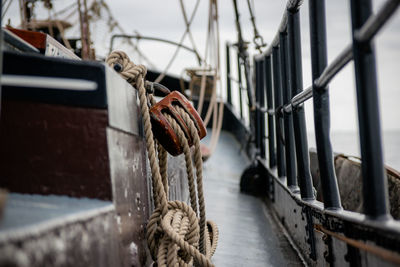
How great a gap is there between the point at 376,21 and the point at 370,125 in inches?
9.1

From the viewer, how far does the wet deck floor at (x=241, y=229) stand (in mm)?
1744

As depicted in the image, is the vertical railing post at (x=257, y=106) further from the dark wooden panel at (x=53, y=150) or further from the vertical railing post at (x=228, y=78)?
the vertical railing post at (x=228, y=78)

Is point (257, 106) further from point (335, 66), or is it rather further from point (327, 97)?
point (335, 66)

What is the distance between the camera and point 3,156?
2.69 feet

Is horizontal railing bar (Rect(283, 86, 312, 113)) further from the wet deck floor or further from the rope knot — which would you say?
the wet deck floor

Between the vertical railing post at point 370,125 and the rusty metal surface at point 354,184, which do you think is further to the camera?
the rusty metal surface at point 354,184

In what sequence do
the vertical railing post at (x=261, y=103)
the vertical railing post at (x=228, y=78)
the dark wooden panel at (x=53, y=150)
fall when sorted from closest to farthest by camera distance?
the dark wooden panel at (x=53, y=150)
the vertical railing post at (x=261, y=103)
the vertical railing post at (x=228, y=78)

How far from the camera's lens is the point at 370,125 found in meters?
0.86

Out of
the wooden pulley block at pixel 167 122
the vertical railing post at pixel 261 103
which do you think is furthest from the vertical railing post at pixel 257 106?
the wooden pulley block at pixel 167 122

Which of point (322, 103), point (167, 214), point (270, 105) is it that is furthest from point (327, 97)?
point (270, 105)

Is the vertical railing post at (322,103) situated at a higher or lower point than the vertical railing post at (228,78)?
lower

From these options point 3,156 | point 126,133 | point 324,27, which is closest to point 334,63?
point 324,27

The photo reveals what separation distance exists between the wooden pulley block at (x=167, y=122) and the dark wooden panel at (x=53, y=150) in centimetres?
38

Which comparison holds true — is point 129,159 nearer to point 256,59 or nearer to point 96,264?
point 96,264
